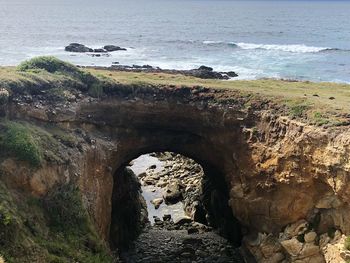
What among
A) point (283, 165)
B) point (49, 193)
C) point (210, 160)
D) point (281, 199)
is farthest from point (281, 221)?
point (49, 193)

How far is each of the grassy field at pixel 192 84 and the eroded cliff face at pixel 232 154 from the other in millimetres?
884

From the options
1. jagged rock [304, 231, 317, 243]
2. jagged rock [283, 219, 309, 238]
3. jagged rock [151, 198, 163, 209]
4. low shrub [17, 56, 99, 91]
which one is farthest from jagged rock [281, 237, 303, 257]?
jagged rock [151, 198, 163, 209]

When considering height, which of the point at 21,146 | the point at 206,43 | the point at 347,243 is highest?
the point at 21,146

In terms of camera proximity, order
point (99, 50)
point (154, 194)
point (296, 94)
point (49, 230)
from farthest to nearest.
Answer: point (99, 50) < point (154, 194) < point (296, 94) < point (49, 230)

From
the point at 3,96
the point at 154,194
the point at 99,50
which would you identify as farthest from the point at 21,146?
the point at 99,50

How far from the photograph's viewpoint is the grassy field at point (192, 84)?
27.5m

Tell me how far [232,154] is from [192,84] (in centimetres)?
568

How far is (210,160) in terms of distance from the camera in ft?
107

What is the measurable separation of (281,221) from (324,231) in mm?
2766

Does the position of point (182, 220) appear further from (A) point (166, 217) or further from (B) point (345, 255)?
(B) point (345, 255)

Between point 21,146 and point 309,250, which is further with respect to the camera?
point 309,250

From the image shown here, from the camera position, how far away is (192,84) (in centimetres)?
3272

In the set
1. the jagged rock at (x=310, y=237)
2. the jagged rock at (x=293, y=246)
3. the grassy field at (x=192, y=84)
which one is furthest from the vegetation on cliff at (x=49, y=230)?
the jagged rock at (x=310, y=237)

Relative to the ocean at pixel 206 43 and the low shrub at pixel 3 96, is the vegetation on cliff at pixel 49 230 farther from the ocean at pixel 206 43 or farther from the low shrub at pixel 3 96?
the ocean at pixel 206 43
